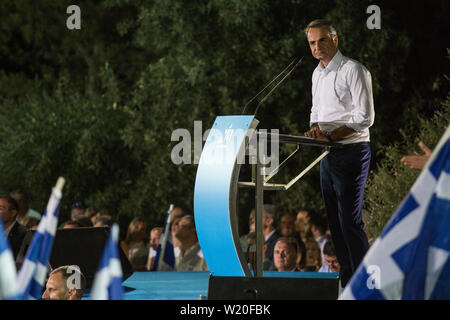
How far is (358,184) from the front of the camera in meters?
4.35

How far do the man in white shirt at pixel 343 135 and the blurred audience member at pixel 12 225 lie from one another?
2968mm

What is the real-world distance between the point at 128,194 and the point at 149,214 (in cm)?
142

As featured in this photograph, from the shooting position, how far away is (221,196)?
13.9 feet

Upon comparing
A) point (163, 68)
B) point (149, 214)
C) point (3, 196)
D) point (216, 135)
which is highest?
point (163, 68)

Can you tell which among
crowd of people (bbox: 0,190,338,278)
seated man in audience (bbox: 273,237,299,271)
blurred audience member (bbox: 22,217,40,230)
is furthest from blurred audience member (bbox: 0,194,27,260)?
seated man in audience (bbox: 273,237,299,271)

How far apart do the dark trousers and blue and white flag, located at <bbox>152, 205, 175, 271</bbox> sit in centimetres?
410

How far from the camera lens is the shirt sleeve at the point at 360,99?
4.32m

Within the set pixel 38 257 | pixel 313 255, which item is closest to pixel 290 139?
pixel 38 257

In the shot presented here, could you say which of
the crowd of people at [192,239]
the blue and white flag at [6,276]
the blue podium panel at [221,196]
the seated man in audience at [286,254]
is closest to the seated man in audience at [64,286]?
the blue podium panel at [221,196]

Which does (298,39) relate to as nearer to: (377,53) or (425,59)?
(377,53)

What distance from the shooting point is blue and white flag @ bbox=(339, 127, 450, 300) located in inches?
101

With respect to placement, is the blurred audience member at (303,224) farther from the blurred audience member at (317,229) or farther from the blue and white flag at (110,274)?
the blue and white flag at (110,274)

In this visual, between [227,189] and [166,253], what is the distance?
453 cm
